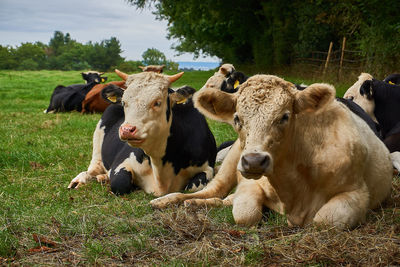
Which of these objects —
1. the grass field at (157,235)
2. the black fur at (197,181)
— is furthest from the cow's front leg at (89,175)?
the black fur at (197,181)

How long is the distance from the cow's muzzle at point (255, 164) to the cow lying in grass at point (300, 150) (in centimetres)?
2

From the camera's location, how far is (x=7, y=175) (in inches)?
277

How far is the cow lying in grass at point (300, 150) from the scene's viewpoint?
3727mm

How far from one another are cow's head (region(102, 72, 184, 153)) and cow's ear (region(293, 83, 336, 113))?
1.98 m

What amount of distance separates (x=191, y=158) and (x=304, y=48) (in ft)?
70.2

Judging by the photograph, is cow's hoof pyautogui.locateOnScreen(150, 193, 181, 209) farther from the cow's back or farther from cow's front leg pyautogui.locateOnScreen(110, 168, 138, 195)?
the cow's back

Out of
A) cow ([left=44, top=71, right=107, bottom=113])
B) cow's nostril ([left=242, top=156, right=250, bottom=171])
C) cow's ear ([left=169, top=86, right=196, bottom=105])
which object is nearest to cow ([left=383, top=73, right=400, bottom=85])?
cow's ear ([left=169, top=86, right=196, bottom=105])

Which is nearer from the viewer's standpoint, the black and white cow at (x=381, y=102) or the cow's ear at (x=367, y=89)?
the black and white cow at (x=381, y=102)

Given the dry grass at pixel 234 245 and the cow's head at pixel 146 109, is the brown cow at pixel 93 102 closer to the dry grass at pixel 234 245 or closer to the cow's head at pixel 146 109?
the cow's head at pixel 146 109

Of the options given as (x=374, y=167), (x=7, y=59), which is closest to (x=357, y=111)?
(x=374, y=167)

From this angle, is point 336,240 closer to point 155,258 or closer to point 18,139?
point 155,258

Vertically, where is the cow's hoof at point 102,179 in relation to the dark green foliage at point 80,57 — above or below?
above

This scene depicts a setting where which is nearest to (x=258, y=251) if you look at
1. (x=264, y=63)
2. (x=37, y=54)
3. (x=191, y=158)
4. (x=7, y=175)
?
(x=191, y=158)

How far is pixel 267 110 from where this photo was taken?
145 inches
